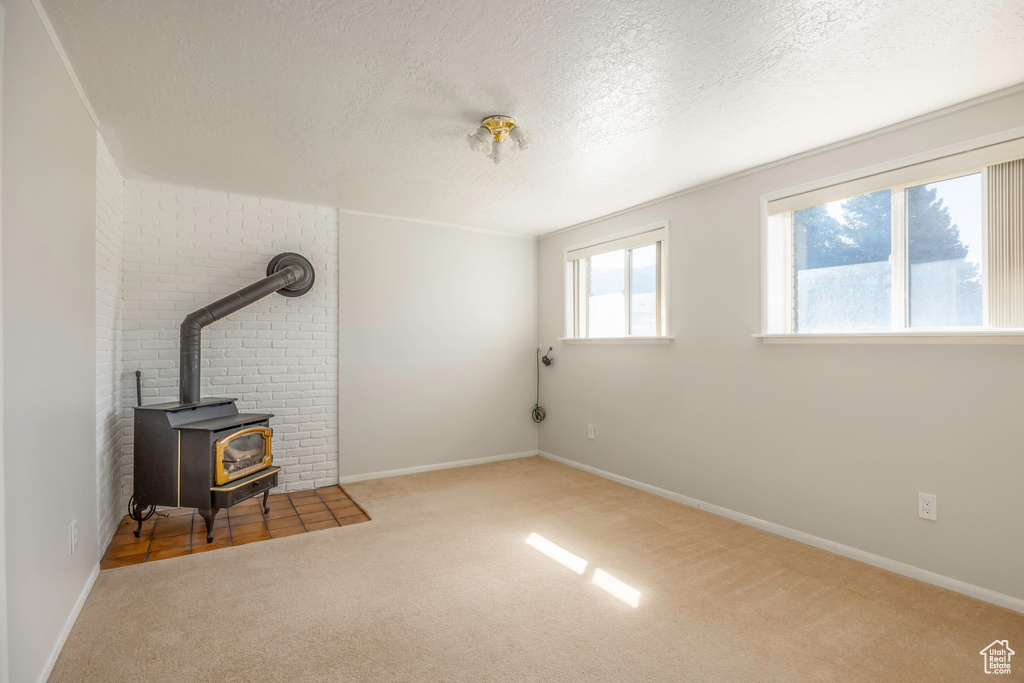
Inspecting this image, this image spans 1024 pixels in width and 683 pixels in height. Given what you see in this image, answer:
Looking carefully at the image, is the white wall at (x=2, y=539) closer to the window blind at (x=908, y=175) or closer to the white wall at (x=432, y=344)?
the white wall at (x=432, y=344)

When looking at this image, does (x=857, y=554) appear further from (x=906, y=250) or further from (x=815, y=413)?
(x=906, y=250)

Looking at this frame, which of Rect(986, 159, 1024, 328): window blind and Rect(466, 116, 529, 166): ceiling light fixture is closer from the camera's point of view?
Rect(986, 159, 1024, 328): window blind

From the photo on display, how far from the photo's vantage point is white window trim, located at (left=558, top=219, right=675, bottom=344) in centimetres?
392

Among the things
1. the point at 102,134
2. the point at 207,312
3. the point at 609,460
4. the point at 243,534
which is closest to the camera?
the point at 102,134

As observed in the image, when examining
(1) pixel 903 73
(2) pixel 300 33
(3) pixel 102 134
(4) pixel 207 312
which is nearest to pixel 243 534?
(4) pixel 207 312

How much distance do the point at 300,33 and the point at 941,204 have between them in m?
3.14

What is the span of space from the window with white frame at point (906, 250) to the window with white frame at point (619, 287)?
38.7 inches

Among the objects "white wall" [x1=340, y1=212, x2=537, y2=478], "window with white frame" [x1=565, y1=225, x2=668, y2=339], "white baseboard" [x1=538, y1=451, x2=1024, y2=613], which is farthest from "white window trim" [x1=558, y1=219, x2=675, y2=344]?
"white baseboard" [x1=538, y1=451, x2=1024, y2=613]

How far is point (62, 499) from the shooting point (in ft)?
6.59

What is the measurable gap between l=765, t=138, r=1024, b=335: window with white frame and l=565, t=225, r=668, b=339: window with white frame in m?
0.98

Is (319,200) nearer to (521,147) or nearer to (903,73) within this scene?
(521,147)

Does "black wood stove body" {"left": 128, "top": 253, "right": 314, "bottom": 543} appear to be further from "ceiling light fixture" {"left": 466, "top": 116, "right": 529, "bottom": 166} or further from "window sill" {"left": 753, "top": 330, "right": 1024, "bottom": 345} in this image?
"window sill" {"left": 753, "top": 330, "right": 1024, "bottom": 345}

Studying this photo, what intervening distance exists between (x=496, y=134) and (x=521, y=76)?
454 mm

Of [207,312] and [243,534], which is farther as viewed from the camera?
[207,312]
